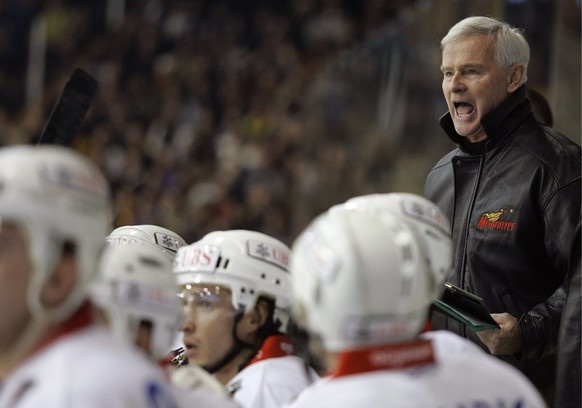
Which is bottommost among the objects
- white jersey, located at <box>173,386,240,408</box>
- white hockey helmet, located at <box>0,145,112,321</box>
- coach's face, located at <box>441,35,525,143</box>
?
white jersey, located at <box>173,386,240,408</box>

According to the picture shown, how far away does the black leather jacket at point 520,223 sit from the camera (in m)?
3.92

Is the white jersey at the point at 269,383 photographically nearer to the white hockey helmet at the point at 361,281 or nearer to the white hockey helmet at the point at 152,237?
the white hockey helmet at the point at 152,237

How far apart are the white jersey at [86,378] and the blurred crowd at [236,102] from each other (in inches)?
217

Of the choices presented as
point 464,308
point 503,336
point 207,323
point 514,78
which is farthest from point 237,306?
point 514,78

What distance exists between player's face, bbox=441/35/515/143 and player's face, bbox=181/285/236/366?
1.05 m

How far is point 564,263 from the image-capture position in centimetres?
392

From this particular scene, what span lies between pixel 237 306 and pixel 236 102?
Result: 737cm

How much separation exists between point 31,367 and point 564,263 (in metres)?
2.21

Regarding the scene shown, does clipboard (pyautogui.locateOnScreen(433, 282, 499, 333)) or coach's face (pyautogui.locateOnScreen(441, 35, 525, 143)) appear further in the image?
coach's face (pyautogui.locateOnScreen(441, 35, 525, 143))

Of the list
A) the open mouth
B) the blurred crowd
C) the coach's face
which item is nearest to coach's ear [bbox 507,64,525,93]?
the coach's face

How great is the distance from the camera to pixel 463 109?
4273mm

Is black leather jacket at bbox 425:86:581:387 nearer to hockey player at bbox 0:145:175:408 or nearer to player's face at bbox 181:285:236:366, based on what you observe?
player's face at bbox 181:285:236:366

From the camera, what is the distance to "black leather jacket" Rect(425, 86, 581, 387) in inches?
154

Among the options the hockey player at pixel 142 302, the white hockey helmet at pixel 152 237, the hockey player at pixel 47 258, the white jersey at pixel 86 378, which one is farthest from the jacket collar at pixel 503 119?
the white jersey at pixel 86 378
